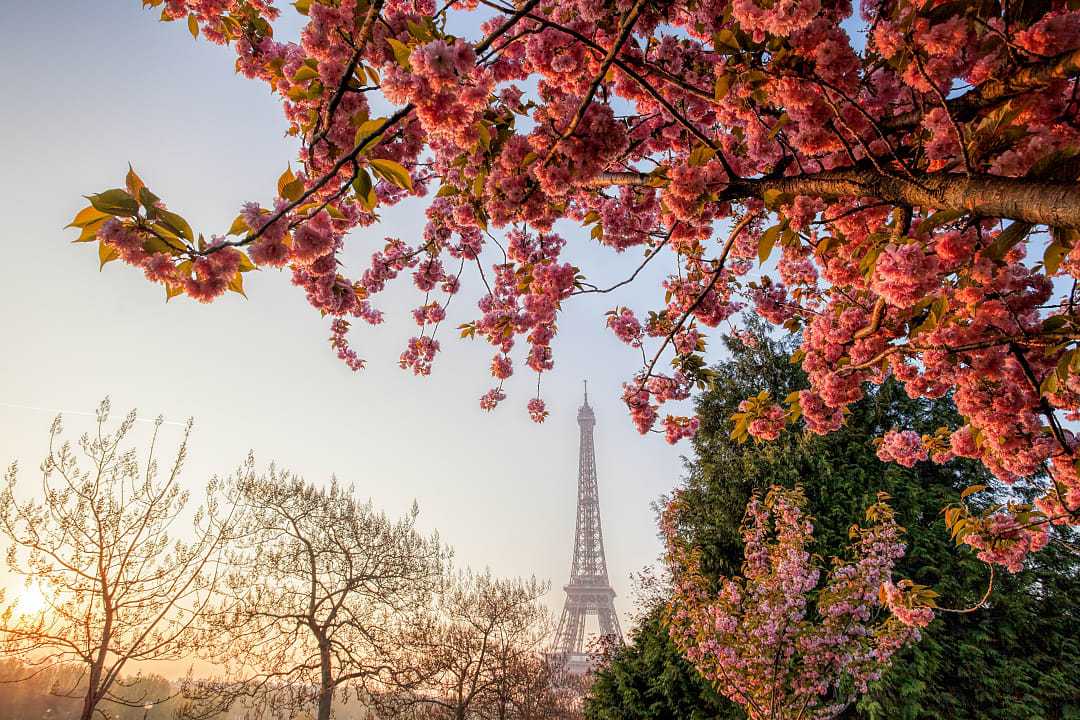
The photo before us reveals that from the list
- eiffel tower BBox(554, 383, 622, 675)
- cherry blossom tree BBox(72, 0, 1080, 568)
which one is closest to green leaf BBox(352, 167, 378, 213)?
cherry blossom tree BBox(72, 0, 1080, 568)

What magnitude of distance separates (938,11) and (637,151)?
114cm

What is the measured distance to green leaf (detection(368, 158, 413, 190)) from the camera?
128 centimetres

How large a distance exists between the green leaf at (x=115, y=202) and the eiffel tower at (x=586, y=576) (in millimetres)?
25521

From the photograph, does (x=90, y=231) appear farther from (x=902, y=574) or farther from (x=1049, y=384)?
(x=902, y=574)

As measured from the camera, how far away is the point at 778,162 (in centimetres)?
187

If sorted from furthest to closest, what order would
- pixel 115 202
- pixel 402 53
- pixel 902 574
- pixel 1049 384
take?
pixel 902 574 → pixel 1049 384 → pixel 402 53 → pixel 115 202

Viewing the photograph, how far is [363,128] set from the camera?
3.96ft

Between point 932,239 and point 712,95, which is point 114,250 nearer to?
point 712,95

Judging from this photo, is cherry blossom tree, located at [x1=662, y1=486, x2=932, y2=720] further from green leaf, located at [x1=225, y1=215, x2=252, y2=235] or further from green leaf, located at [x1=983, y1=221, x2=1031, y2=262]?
green leaf, located at [x1=225, y1=215, x2=252, y2=235]

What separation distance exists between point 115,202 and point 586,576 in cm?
2945

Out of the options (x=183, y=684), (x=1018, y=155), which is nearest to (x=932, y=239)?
(x=1018, y=155)

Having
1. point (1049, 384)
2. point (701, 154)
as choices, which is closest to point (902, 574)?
point (1049, 384)

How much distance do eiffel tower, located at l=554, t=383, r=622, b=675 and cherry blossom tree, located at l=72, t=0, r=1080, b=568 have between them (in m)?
24.3

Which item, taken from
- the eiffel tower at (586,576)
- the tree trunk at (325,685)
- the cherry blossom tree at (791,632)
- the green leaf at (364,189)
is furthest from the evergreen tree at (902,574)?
the eiffel tower at (586,576)
